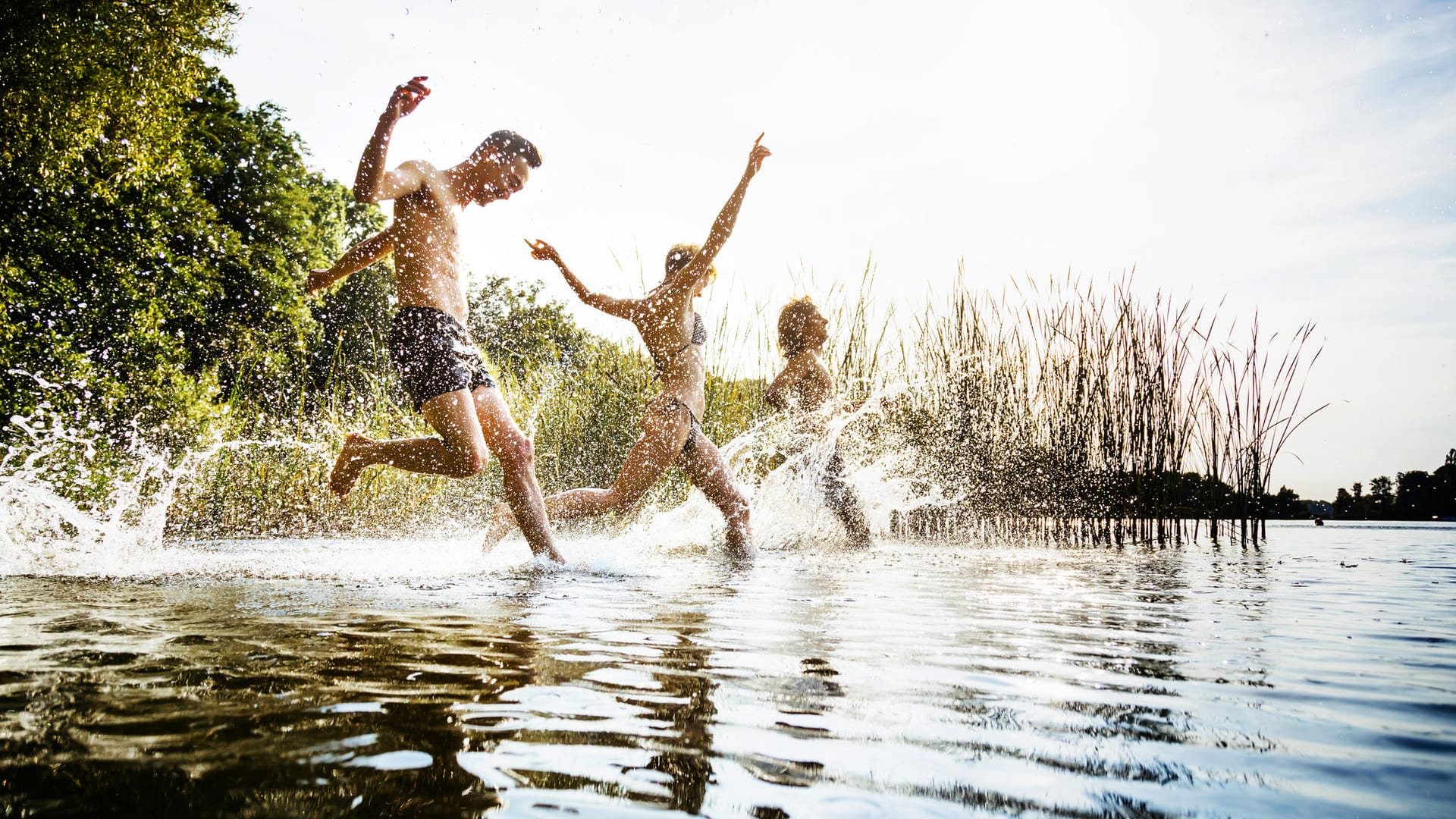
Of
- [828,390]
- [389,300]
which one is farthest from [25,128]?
[389,300]

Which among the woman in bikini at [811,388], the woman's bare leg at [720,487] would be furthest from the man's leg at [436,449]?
the woman in bikini at [811,388]

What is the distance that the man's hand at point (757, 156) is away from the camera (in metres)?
4.34

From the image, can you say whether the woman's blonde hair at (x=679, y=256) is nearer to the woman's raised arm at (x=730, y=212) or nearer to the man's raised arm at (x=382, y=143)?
the woman's raised arm at (x=730, y=212)

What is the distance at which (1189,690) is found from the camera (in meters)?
1.64

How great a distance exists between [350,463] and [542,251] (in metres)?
1.58

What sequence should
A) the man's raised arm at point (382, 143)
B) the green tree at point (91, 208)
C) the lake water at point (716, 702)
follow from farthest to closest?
the green tree at point (91, 208), the man's raised arm at point (382, 143), the lake water at point (716, 702)

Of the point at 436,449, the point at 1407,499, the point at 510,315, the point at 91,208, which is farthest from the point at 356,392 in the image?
the point at 510,315

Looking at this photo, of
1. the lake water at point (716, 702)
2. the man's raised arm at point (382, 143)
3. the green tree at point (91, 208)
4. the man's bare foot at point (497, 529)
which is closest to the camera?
the lake water at point (716, 702)

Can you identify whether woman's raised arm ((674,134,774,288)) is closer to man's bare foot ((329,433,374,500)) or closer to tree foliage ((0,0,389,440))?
man's bare foot ((329,433,374,500))

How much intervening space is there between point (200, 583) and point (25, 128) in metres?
9.74

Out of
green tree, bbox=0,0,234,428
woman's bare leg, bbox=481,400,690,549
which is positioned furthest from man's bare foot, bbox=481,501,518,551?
green tree, bbox=0,0,234,428

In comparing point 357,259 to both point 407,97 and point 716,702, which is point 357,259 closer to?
point 407,97

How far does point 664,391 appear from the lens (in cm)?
481

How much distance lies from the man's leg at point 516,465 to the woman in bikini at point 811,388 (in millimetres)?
2409
